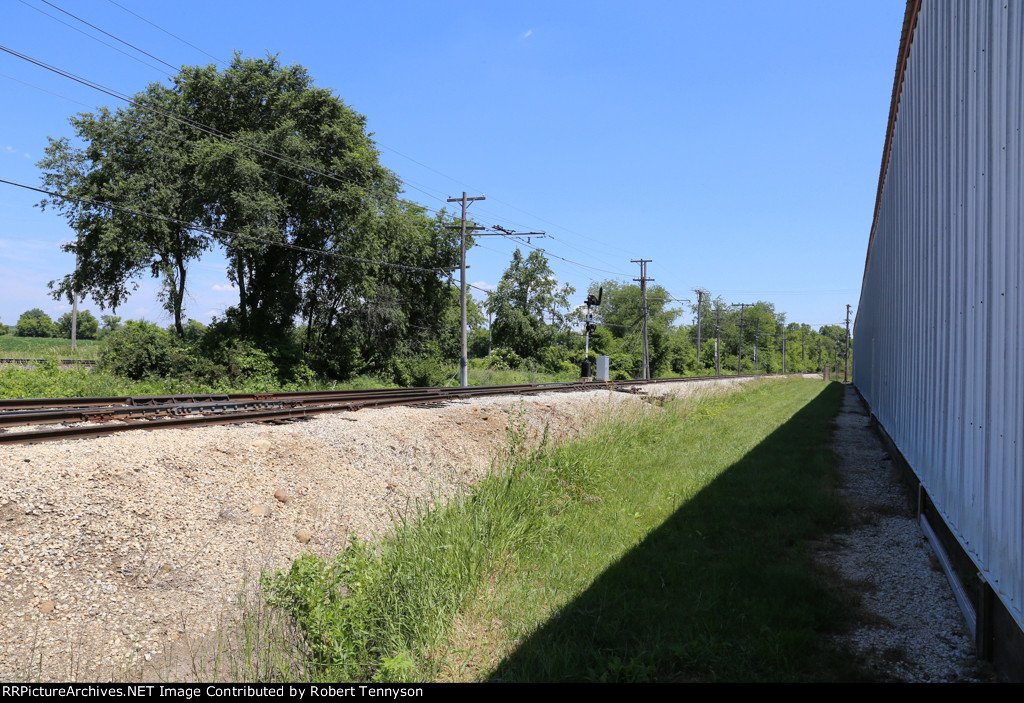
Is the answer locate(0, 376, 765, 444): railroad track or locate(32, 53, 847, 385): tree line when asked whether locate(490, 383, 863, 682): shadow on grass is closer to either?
locate(0, 376, 765, 444): railroad track

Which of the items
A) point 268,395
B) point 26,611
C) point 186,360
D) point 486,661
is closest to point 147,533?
point 26,611

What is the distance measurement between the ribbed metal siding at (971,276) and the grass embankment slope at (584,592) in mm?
1328

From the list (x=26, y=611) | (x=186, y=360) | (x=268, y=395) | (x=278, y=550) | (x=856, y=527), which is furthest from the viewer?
(x=186, y=360)

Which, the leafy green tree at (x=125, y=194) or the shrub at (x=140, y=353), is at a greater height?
the leafy green tree at (x=125, y=194)

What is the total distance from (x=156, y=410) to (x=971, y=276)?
11833 millimetres

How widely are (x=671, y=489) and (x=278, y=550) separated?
17.5ft

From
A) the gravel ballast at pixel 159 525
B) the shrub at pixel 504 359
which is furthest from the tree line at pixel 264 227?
the gravel ballast at pixel 159 525

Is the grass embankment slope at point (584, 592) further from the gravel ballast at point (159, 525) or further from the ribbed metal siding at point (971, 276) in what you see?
the ribbed metal siding at point (971, 276)

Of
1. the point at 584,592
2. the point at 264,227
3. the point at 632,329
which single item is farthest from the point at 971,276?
the point at 632,329

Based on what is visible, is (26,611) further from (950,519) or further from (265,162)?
(265,162)

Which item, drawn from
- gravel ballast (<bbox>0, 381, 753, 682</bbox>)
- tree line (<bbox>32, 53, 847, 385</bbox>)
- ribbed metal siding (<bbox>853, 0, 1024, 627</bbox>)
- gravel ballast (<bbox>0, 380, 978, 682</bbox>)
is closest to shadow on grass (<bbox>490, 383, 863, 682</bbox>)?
gravel ballast (<bbox>0, 380, 978, 682</bbox>)

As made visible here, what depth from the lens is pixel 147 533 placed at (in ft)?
19.5

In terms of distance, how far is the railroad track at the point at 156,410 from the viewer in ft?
28.3

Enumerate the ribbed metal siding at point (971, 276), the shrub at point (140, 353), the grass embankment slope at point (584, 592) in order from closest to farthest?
the ribbed metal siding at point (971, 276), the grass embankment slope at point (584, 592), the shrub at point (140, 353)
